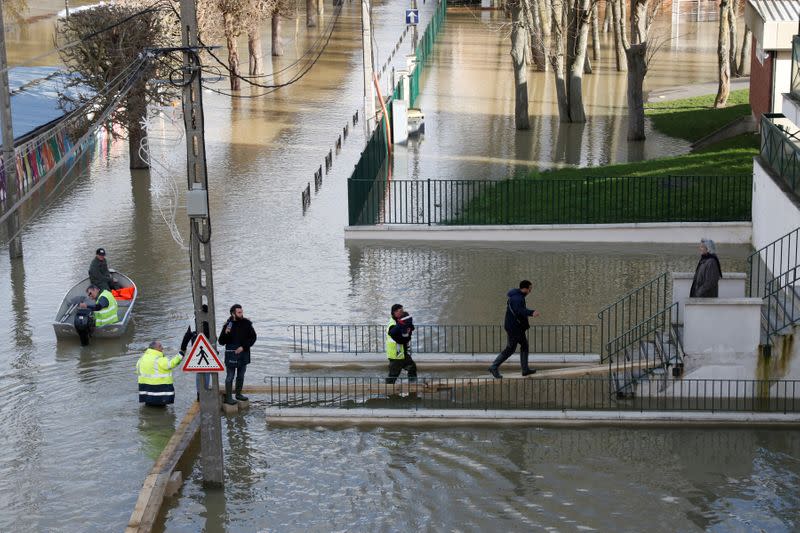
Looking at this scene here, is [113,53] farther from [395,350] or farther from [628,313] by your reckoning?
[395,350]

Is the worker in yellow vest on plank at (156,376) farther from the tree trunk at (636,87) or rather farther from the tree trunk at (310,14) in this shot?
the tree trunk at (310,14)

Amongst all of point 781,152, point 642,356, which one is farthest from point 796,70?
point 642,356

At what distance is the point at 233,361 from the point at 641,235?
11.8m

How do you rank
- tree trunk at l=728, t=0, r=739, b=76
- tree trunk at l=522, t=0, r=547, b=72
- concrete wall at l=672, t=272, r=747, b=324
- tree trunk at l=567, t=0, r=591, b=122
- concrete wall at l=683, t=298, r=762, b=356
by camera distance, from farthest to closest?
1. tree trunk at l=728, t=0, r=739, b=76
2. tree trunk at l=522, t=0, r=547, b=72
3. tree trunk at l=567, t=0, r=591, b=122
4. concrete wall at l=672, t=272, r=747, b=324
5. concrete wall at l=683, t=298, r=762, b=356

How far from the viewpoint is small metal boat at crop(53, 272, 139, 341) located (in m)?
20.0

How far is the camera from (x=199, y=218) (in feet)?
45.3

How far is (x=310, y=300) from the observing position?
22.3m

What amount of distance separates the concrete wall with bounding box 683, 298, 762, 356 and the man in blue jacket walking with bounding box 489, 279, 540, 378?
2.18 metres

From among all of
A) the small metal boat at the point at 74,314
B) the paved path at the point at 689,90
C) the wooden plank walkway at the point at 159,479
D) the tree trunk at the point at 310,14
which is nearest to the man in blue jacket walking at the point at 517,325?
the wooden plank walkway at the point at 159,479

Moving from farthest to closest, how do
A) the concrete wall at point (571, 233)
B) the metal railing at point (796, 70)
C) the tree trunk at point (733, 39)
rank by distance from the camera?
the tree trunk at point (733, 39) < the concrete wall at point (571, 233) < the metal railing at point (796, 70)

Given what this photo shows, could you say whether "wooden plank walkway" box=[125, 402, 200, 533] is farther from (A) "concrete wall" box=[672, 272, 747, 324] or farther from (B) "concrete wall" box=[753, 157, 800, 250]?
(B) "concrete wall" box=[753, 157, 800, 250]

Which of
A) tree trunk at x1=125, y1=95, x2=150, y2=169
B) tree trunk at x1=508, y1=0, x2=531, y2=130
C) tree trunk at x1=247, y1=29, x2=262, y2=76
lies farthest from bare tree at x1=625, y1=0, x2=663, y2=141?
tree trunk at x1=247, y1=29, x2=262, y2=76

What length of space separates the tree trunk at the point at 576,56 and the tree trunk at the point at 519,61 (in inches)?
63.0

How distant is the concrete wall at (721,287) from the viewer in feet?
61.0
